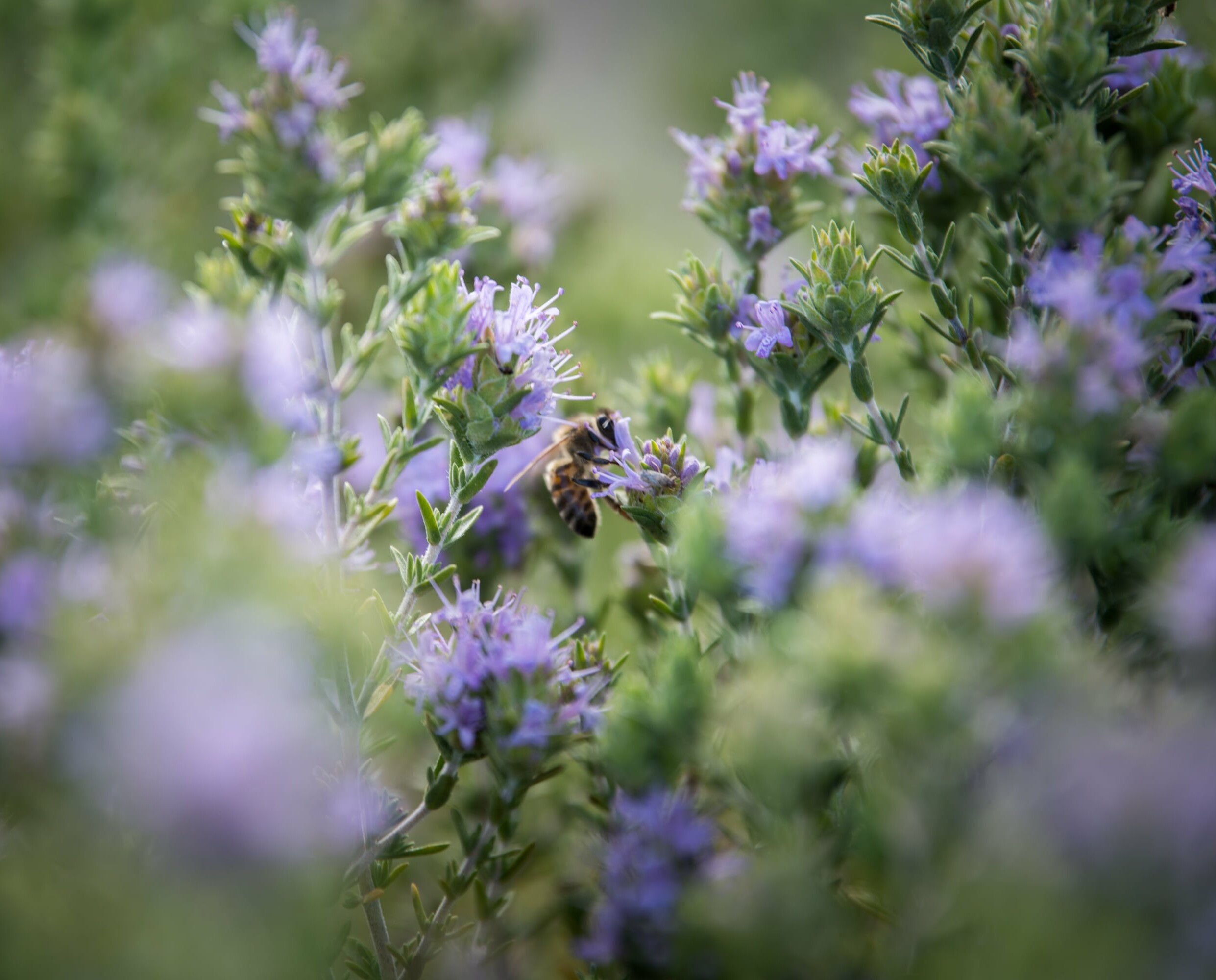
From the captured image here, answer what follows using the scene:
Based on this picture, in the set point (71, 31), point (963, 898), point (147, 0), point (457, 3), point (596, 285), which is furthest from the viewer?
point (457, 3)

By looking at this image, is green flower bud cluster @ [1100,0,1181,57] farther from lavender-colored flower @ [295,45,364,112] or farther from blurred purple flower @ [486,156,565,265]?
blurred purple flower @ [486,156,565,265]

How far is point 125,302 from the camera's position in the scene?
150 centimetres

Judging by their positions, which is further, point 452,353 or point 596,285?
point 596,285

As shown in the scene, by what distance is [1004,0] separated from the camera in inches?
75.2

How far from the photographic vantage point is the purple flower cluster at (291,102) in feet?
6.08

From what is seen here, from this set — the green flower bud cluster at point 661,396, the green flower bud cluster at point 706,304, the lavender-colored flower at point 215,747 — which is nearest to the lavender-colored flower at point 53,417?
the lavender-colored flower at point 215,747

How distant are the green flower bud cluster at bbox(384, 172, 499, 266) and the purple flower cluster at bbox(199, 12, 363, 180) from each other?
17 centimetres

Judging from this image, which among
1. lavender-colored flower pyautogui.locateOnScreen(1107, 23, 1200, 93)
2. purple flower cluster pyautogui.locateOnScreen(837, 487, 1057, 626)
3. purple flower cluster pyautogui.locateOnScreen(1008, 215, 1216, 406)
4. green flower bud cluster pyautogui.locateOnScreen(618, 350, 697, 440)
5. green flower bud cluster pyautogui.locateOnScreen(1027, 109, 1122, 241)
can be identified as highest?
lavender-colored flower pyautogui.locateOnScreen(1107, 23, 1200, 93)

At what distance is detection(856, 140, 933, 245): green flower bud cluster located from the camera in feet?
5.93

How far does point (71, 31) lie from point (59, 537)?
2.96 meters

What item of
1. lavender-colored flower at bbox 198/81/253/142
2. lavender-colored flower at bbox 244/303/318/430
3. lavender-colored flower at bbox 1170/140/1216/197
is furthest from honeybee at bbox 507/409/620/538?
lavender-colored flower at bbox 1170/140/1216/197

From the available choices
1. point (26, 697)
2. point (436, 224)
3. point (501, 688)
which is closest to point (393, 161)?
point (436, 224)

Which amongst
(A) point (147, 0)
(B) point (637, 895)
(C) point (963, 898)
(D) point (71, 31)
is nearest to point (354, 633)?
(B) point (637, 895)

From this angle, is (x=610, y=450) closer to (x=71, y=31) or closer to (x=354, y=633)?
(x=354, y=633)
